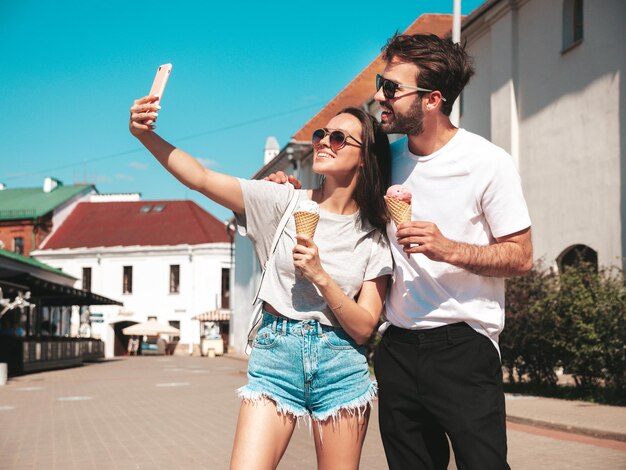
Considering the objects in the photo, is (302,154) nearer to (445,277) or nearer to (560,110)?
(560,110)

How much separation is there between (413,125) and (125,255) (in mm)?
59104

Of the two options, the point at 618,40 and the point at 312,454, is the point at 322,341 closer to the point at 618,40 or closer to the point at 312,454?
the point at 312,454

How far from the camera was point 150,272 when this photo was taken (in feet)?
198

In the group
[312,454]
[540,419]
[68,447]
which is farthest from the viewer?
[540,419]

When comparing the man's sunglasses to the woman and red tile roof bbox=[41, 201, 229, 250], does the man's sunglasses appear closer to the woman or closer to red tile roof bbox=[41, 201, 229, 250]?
the woman

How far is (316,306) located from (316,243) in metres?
0.25

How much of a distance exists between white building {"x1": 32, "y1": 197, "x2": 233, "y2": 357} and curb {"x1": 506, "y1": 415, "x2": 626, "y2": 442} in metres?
48.1

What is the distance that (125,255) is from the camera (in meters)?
60.8

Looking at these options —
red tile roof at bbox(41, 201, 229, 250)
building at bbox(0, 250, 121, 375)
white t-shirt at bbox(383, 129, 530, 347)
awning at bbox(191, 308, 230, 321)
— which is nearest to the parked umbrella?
awning at bbox(191, 308, 230, 321)

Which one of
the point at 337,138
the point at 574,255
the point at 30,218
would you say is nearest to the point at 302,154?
the point at 574,255

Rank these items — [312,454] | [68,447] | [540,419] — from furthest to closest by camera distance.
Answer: [540,419] < [68,447] < [312,454]

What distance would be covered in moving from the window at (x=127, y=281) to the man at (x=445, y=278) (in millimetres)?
59232

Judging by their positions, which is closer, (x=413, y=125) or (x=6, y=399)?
(x=413, y=125)

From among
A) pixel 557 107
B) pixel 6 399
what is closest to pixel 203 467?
pixel 6 399
